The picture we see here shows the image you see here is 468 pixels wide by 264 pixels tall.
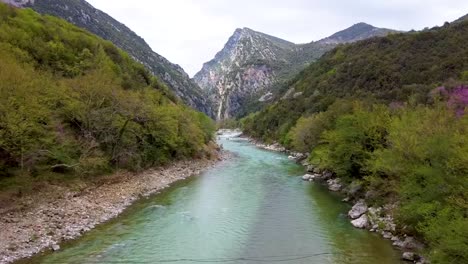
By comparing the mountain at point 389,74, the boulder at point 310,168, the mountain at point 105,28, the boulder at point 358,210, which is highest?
the mountain at point 105,28

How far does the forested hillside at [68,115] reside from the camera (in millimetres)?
26000

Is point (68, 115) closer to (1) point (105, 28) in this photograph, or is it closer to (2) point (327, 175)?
(2) point (327, 175)

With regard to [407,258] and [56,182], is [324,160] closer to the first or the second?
[407,258]

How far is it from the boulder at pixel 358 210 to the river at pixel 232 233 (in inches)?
27.8

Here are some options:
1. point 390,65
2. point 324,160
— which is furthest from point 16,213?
point 390,65

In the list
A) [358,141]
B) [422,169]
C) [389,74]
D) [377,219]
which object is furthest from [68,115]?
[389,74]

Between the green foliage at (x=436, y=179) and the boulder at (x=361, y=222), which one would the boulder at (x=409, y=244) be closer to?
the green foliage at (x=436, y=179)

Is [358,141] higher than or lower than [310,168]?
higher

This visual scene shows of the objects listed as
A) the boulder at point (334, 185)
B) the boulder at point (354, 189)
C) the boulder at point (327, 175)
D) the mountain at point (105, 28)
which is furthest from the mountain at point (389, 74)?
the mountain at point (105, 28)

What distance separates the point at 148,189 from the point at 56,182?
8563 mm

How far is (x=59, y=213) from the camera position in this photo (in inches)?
971

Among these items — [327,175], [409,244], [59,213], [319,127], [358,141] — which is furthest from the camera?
[319,127]

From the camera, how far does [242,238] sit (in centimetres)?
2323

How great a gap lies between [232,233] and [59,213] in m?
10.5
